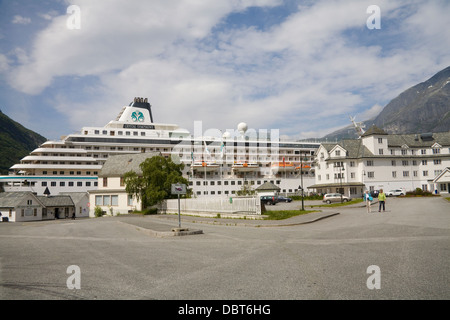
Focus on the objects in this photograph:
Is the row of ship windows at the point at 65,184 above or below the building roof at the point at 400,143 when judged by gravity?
below

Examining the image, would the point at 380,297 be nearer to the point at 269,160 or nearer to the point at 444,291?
the point at 444,291

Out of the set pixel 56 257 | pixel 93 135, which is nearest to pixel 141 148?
pixel 93 135

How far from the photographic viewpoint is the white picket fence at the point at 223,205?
2525cm

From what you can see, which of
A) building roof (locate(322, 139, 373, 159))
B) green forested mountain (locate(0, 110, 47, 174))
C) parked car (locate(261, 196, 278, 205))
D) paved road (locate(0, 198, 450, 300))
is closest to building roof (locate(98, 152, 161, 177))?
parked car (locate(261, 196, 278, 205))

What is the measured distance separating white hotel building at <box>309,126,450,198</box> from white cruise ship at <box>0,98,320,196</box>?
7788mm

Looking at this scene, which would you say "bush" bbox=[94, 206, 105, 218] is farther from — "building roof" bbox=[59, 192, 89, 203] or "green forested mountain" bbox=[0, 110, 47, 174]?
"green forested mountain" bbox=[0, 110, 47, 174]

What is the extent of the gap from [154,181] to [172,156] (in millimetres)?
37361

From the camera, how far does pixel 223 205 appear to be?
2836 centimetres

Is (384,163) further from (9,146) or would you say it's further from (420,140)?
(9,146)

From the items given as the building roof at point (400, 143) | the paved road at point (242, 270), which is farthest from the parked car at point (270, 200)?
the paved road at point (242, 270)

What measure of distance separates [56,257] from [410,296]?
377 inches

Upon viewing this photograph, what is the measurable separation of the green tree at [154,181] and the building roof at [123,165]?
17.1 ft

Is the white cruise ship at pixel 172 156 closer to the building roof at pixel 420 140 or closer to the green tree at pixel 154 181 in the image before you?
the building roof at pixel 420 140

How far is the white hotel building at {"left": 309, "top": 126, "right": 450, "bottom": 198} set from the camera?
66.5 meters
